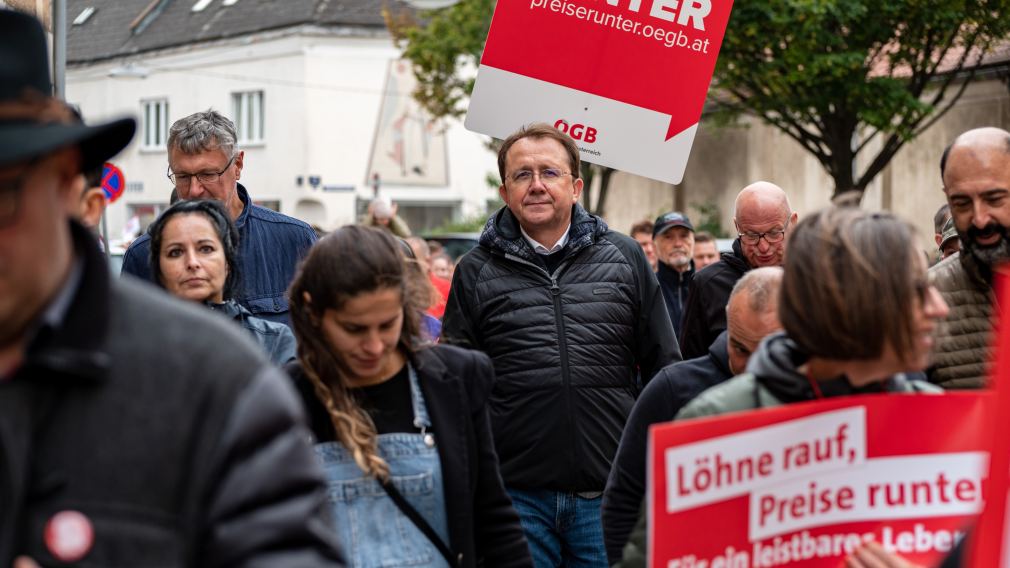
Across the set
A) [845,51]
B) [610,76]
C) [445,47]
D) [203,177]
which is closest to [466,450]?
[203,177]

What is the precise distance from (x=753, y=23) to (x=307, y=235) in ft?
54.5

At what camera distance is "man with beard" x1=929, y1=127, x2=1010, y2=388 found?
4.20 m

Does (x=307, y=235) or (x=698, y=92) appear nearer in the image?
(x=307, y=235)

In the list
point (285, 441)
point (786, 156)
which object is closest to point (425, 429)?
point (285, 441)

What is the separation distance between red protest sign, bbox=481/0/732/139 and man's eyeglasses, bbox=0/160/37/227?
4.59 m

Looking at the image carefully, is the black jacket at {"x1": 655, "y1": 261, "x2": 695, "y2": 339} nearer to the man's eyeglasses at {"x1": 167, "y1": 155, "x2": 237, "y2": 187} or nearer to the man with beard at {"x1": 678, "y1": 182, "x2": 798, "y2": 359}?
the man with beard at {"x1": 678, "y1": 182, "x2": 798, "y2": 359}

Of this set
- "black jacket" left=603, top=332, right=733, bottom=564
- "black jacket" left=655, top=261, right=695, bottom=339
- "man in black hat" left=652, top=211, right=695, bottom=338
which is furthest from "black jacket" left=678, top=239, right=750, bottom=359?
"man in black hat" left=652, top=211, right=695, bottom=338

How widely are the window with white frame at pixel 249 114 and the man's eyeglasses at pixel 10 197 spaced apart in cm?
4314

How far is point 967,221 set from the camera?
14.5ft

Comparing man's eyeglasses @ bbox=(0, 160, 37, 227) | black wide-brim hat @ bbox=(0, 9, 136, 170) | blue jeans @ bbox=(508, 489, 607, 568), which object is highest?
black wide-brim hat @ bbox=(0, 9, 136, 170)

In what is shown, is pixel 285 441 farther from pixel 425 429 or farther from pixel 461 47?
pixel 461 47

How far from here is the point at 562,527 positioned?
204 inches

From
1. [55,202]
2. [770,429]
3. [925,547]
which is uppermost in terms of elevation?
→ [55,202]

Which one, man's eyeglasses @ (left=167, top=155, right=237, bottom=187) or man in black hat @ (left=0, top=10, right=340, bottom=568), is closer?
man in black hat @ (left=0, top=10, right=340, bottom=568)
